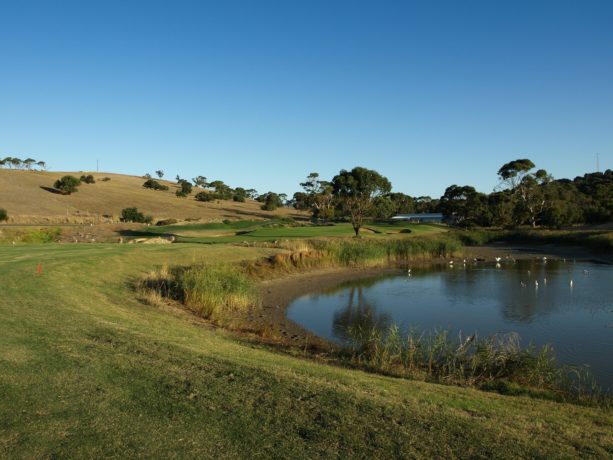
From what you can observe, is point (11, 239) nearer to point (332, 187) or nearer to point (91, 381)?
point (91, 381)

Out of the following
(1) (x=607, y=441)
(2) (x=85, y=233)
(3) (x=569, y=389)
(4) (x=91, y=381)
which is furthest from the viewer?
(2) (x=85, y=233)

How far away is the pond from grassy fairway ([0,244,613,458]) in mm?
6060

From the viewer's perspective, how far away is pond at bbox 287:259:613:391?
52.0 ft

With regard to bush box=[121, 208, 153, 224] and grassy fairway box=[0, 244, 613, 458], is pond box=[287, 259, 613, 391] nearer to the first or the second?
grassy fairway box=[0, 244, 613, 458]

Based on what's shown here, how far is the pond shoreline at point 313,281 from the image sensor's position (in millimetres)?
15859

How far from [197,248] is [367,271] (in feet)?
38.8

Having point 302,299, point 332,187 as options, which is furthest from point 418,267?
point 332,187

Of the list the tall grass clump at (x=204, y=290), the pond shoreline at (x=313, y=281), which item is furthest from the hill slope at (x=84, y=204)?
the tall grass clump at (x=204, y=290)

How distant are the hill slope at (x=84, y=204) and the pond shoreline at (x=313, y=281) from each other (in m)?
34.4

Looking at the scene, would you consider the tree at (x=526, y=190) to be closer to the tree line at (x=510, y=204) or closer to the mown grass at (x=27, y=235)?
the tree line at (x=510, y=204)

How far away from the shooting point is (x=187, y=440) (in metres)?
5.37

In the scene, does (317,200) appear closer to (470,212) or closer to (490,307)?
(470,212)

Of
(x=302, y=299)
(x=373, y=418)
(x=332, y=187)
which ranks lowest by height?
(x=302, y=299)

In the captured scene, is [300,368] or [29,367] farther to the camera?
[300,368]
